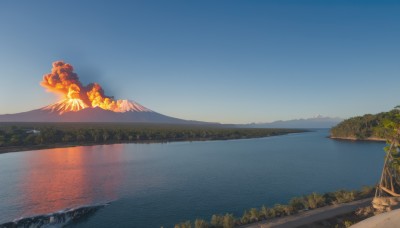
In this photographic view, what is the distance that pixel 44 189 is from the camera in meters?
38.1

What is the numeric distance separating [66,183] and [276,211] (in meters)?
31.0

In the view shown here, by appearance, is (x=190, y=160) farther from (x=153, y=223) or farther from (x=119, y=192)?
(x=153, y=223)

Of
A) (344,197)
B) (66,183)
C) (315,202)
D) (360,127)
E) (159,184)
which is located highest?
(360,127)

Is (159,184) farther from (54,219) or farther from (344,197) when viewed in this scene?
(344,197)

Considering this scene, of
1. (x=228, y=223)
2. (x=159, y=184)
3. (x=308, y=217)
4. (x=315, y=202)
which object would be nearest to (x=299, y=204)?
(x=315, y=202)

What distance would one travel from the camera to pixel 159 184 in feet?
133

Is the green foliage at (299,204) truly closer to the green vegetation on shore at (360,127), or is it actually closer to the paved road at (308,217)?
the paved road at (308,217)

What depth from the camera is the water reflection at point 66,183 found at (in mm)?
32562

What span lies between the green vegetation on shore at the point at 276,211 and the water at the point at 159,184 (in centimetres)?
517

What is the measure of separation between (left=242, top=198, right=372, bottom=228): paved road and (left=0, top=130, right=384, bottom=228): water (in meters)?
7.50

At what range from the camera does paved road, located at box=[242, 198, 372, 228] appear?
20.0 meters

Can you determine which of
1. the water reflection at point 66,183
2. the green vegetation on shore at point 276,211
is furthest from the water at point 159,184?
the green vegetation on shore at point 276,211

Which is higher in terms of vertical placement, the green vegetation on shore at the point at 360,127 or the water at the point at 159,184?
the green vegetation on shore at the point at 360,127

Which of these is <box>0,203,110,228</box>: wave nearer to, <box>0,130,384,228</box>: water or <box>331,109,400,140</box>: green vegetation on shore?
<box>0,130,384,228</box>: water
